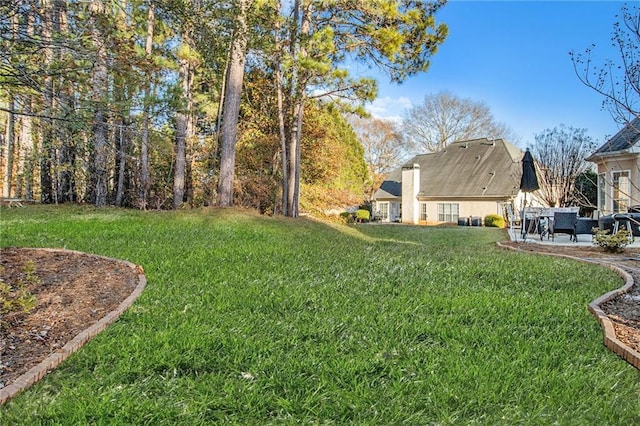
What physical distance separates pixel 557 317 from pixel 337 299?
1.86 meters

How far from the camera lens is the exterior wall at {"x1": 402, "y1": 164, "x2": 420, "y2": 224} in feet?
88.3

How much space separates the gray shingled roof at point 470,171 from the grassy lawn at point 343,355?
19457mm

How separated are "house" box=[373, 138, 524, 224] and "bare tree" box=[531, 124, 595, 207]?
15.7ft

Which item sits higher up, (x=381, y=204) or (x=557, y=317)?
(x=381, y=204)

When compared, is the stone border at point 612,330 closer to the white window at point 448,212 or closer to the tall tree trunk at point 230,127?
the tall tree trunk at point 230,127

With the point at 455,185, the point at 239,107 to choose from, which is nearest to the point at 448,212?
the point at 455,185

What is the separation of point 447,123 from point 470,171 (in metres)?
6.57

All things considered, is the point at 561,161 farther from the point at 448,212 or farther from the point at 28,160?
the point at 28,160

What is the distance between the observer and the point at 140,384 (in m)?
2.21

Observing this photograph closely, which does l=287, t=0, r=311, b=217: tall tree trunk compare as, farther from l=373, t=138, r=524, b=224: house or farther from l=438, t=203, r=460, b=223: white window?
l=438, t=203, r=460, b=223: white window

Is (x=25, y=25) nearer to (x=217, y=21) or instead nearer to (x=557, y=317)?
(x=557, y=317)

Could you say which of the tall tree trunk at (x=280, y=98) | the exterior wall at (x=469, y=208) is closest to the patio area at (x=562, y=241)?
the tall tree trunk at (x=280, y=98)

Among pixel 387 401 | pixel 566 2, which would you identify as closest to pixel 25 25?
pixel 387 401

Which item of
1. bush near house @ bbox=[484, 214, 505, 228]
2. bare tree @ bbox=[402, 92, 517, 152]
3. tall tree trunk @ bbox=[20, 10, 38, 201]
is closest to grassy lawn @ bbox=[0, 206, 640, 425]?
tall tree trunk @ bbox=[20, 10, 38, 201]
